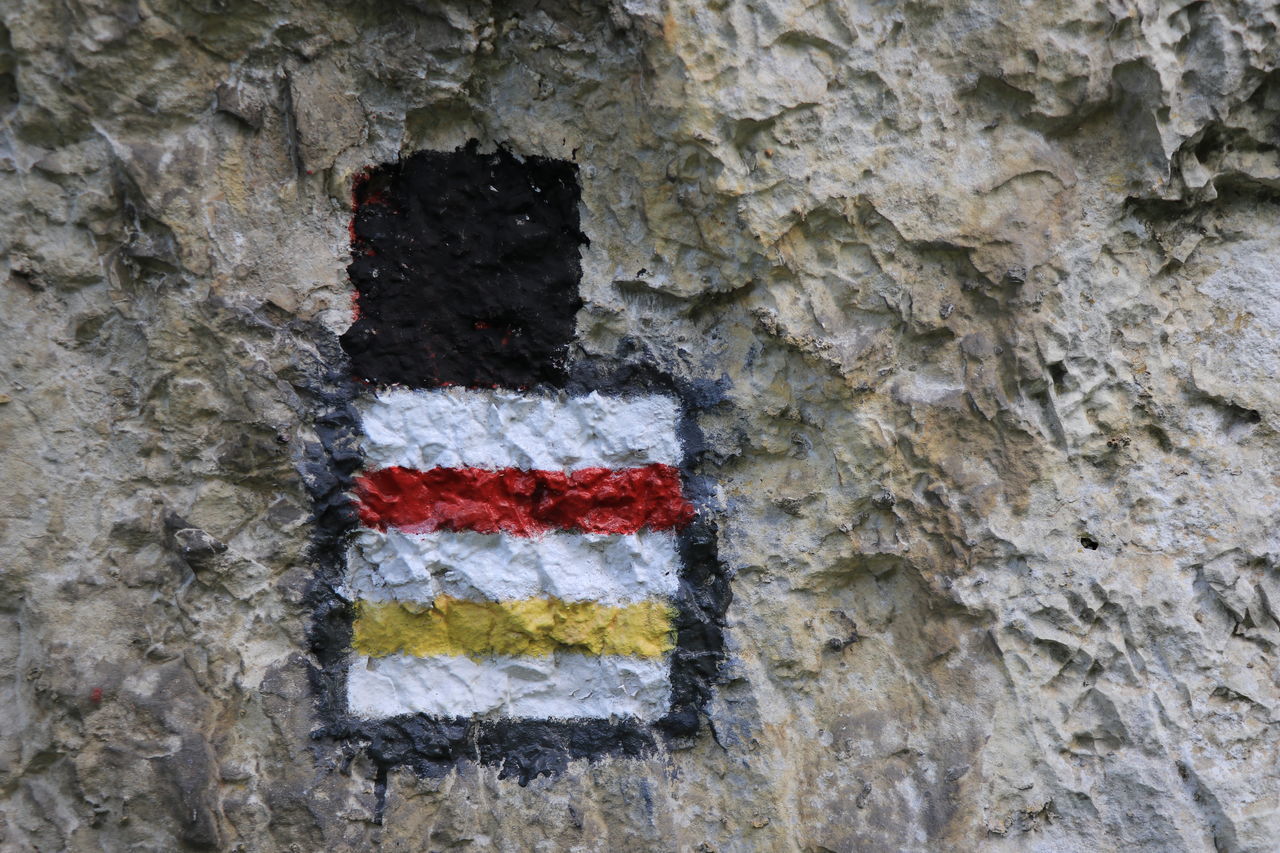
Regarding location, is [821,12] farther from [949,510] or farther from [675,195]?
[949,510]

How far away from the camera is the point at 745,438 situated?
125 centimetres

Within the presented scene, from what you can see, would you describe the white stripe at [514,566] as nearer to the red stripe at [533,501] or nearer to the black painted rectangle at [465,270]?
the red stripe at [533,501]

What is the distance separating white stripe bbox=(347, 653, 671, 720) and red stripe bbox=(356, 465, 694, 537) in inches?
7.9

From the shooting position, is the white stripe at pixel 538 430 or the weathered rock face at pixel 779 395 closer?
the weathered rock face at pixel 779 395

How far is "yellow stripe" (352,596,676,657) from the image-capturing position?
1.27 meters

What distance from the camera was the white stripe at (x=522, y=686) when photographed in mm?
1264

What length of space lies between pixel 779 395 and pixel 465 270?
0.49 metres

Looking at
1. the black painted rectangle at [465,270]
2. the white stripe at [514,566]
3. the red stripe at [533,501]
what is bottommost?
the white stripe at [514,566]

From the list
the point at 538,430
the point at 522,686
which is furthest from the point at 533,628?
the point at 538,430

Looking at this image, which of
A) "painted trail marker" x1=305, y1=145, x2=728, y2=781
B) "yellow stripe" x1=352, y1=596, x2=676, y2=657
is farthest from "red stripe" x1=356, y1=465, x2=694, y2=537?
"yellow stripe" x1=352, y1=596, x2=676, y2=657

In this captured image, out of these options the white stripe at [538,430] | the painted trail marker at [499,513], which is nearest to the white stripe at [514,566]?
the painted trail marker at [499,513]

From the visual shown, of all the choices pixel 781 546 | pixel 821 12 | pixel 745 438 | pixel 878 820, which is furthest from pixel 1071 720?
pixel 821 12

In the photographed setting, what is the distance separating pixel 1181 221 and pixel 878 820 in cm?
95

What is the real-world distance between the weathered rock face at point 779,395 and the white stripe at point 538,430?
0.31 feet
